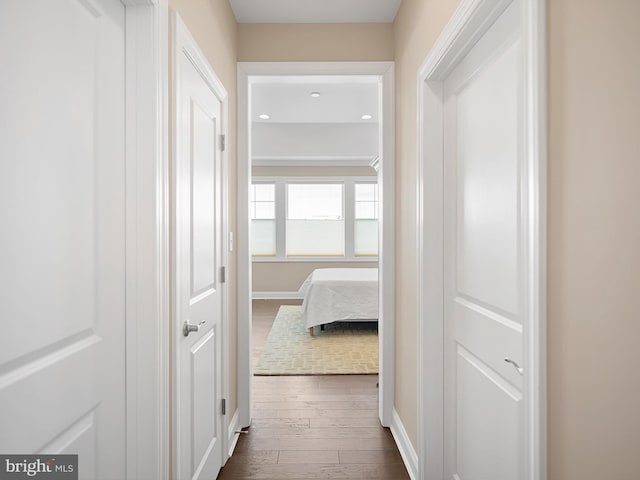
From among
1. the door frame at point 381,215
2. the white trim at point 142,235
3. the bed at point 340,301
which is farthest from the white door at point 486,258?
the bed at point 340,301

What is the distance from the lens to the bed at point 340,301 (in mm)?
4652

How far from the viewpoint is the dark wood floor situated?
2119mm

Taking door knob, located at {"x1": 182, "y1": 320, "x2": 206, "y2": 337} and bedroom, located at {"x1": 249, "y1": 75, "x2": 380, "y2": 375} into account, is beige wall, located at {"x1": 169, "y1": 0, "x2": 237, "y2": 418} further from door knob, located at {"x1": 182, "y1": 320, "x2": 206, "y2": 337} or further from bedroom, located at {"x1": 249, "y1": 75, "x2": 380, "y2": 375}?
bedroom, located at {"x1": 249, "y1": 75, "x2": 380, "y2": 375}

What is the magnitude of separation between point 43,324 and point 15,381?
13cm

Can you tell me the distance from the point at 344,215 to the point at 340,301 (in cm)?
298

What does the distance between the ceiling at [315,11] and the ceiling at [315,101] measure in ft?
4.81

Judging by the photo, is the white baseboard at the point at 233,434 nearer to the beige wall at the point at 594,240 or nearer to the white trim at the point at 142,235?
the white trim at the point at 142,235

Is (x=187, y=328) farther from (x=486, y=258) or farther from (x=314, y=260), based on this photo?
(x=314, y=260)

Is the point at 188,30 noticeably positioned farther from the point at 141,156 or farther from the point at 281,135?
the point at 281,135

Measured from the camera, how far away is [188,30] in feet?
5.28

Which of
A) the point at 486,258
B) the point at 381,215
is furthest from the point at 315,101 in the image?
the point at 486,258

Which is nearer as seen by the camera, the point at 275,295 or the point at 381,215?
the point at 381,215

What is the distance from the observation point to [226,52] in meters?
2.29

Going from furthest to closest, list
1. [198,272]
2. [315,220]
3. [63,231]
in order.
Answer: [315,220] → [198,272] → [63,231]
